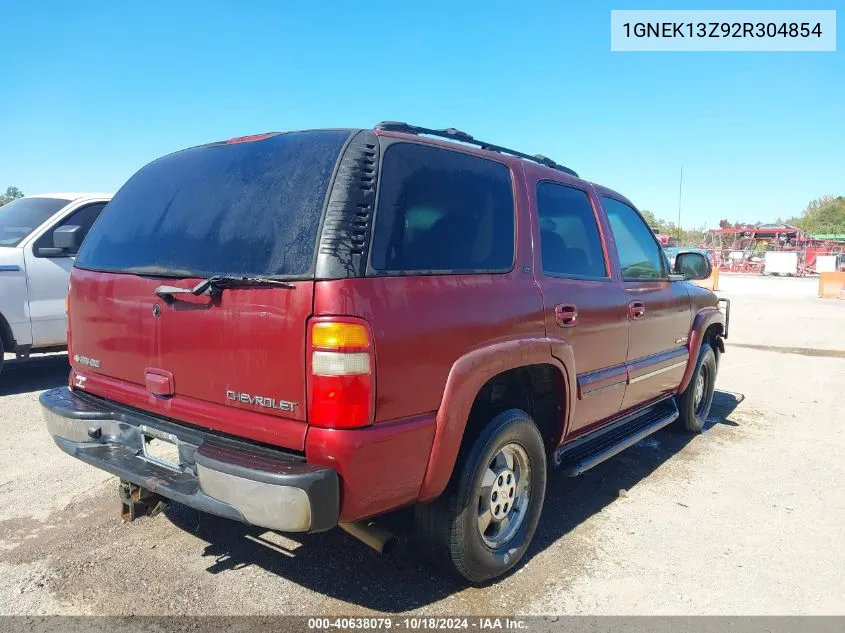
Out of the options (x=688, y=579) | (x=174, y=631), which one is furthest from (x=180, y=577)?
(x=688, y=579)

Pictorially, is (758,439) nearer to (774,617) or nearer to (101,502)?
(774,617)

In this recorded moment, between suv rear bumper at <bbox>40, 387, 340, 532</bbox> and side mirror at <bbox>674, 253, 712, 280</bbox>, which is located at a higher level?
side mirror at <bbox>674, 253, 712, 280</bbox>

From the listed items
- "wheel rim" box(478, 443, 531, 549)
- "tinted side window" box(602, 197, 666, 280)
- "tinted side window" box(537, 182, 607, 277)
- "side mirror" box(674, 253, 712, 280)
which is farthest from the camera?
"side mirror" box(674, 253, 712, 280)

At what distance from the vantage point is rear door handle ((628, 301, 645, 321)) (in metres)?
4.06

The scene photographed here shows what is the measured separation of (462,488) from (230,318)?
48.1 inches

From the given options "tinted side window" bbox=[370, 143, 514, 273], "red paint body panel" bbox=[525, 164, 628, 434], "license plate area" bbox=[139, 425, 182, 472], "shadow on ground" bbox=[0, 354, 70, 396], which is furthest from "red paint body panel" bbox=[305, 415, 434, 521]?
"shadow on ground" bbox=[0, 354, 70, 396]

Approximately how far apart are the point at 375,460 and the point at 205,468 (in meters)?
0.66

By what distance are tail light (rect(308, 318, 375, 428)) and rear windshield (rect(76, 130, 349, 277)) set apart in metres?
0.27

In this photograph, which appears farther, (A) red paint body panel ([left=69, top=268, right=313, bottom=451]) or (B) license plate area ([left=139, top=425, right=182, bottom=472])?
(B) license plate area ([left=139, top=425, right=182, bottom=472])

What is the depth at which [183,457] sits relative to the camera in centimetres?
265

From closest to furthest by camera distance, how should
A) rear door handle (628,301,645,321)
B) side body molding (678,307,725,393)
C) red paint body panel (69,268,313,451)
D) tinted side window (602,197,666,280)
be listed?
red paint body panel (69,268,313,451) < rear door handle (628,301,645,321) < tinted side window (602,197,666,280) < side body molding (678,307,725,393)

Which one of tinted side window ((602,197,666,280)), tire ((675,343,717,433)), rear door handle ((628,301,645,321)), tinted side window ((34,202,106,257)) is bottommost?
tire ((675,343,717,433))

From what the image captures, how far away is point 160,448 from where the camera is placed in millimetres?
2752

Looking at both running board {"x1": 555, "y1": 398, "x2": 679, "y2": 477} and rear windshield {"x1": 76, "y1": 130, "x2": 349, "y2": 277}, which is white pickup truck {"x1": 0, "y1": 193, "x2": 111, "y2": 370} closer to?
rear windshield {"x1": 76, "y1": 130, "x2": 349, "y2": 277}
